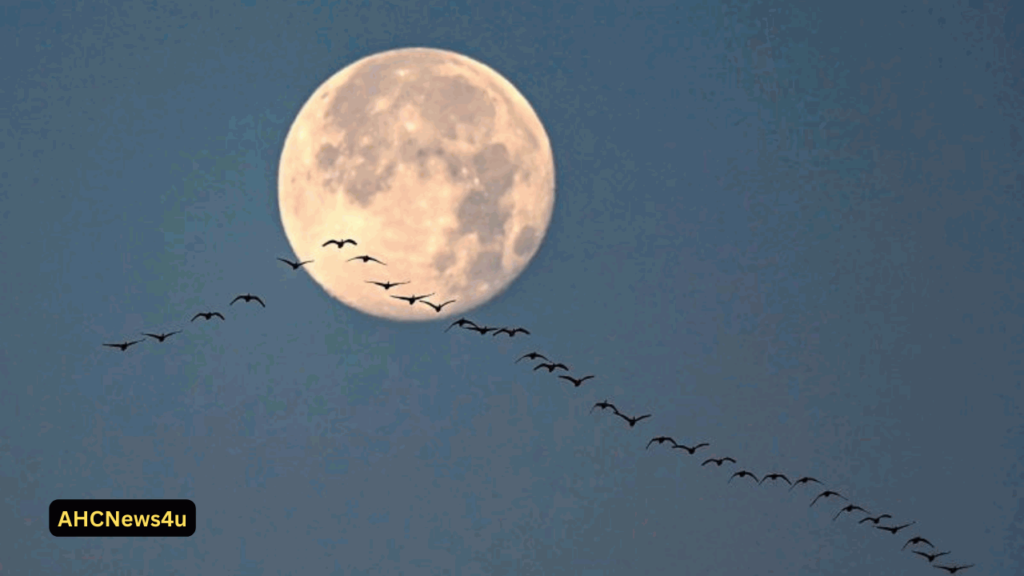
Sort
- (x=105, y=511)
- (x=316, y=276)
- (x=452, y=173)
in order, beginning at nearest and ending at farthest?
(x=105, y=511)
(x=452, y=173)
(x=316, y=276)

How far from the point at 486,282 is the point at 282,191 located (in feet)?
45.8

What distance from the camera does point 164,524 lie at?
369 ft

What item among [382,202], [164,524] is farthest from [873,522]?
[164,524]

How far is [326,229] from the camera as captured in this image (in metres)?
134

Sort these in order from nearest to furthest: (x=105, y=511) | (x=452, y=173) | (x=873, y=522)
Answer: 1. (x=105, y=511)
2. (x=452, y=173)
3. (x=873, y=522)

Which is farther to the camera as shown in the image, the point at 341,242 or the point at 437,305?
the point at 437,305

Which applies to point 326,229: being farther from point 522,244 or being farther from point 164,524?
point 164,524

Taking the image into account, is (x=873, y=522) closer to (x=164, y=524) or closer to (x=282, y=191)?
(x=282, y=191)

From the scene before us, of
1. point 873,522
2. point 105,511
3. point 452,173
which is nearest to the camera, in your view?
point 105,511

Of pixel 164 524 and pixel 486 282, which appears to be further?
pixel 486 282

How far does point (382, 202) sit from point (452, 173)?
4477 millimetres

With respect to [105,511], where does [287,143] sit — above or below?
above

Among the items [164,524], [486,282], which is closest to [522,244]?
[486,282]

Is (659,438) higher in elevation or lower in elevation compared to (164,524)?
higher
